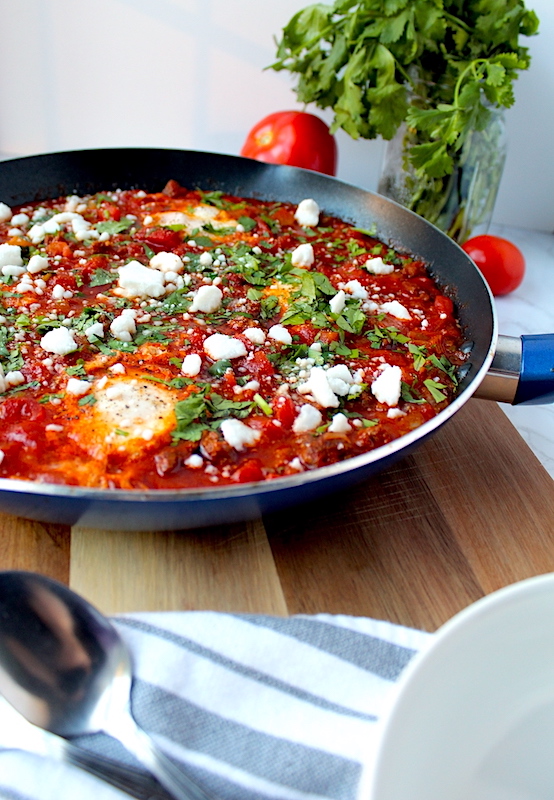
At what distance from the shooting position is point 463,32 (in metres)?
2.27

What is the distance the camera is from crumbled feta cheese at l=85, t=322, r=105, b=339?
1709 mm

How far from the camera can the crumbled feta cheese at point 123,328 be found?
1.71 metres

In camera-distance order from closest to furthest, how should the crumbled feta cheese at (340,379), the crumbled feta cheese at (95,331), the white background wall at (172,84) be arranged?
the crumbled feta cheese at (340,379) → the crumbled feta cheese at (95,331) → the white background wall at (172,84)

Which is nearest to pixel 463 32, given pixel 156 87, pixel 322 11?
pixel 322 11

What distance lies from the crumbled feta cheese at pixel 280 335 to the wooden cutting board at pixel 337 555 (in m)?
0.39

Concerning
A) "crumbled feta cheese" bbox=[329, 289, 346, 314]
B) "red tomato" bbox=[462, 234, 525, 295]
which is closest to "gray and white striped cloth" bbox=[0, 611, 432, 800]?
"crumbled feta cheese" bbox=[329, 289, 346, 314]

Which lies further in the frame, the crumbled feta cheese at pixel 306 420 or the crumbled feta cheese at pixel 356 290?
the crumbled feta cheese at pixel 356 290

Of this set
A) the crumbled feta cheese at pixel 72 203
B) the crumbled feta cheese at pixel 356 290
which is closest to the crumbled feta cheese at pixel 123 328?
the crumbled feta cheese at pixel 356 290

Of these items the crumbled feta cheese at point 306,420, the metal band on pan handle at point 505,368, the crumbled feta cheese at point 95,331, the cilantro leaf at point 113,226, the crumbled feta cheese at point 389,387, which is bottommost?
the crumbled feta cheese at point 95,331

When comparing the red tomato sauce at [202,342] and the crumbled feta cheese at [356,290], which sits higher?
the crumbled feta cheese at [356,290]

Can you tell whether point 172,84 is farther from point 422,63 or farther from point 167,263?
point 167,263

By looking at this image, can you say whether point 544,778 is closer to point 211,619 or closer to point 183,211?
point 211,619

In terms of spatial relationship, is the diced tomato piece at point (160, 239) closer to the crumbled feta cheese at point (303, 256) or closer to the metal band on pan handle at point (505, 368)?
the crumbled feta cheese at point (303, 256)

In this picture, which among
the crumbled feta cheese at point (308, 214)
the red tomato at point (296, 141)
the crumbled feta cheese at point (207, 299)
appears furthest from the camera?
the red tomato at point (296, 141)
